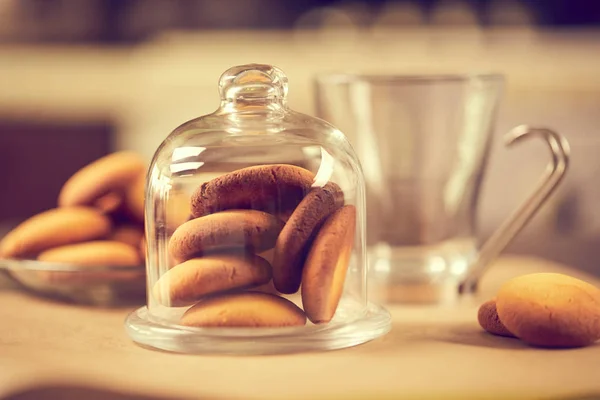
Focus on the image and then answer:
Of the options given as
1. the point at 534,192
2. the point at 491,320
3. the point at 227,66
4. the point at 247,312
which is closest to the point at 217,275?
the point at 247,312

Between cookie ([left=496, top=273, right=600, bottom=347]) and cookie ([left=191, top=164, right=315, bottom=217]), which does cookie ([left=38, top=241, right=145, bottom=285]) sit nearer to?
cookie ([left=191, top=164, right=315, bottom=217])

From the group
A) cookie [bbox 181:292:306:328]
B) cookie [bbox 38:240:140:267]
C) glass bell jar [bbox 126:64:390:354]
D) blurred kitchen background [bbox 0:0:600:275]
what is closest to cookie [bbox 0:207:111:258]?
cookie [bbox 38:240:140:267]

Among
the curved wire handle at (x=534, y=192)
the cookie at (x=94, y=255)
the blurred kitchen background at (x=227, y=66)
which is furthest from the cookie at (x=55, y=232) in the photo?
the blurred kitchen background at (x=227, y=66)

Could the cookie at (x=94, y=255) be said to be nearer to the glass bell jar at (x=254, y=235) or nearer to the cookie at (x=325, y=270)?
the glass bell jar at (x=254, y=235)

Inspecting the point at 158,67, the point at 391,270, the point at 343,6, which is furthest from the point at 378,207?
the point at 343,6

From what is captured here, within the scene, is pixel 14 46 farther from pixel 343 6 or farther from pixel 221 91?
pixel 221 91

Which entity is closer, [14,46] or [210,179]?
[210,179]
